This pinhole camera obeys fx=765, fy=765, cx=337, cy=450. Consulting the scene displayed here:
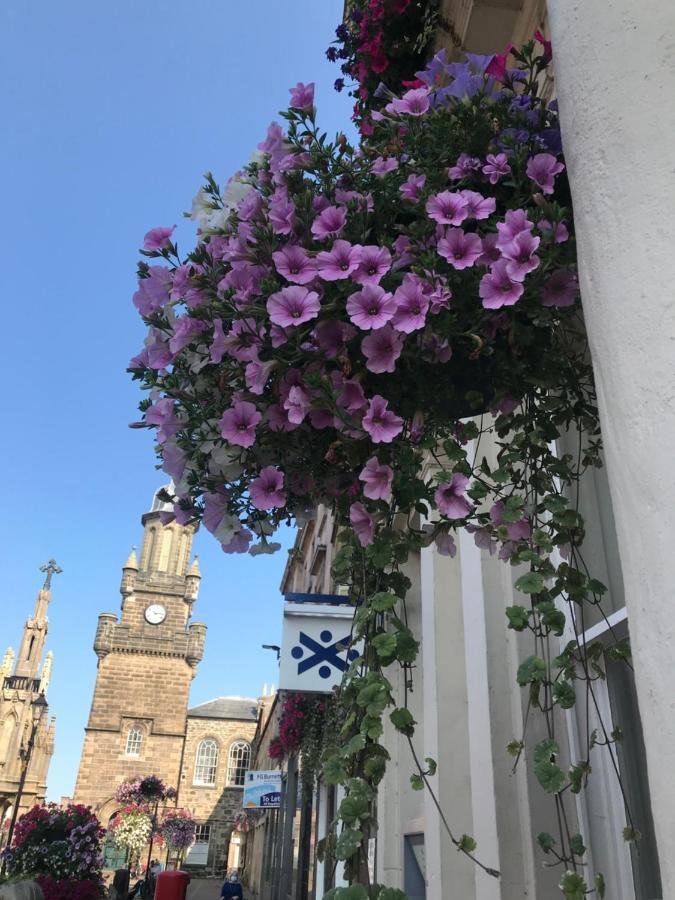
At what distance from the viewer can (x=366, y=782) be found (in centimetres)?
128

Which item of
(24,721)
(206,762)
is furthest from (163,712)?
(24,721)

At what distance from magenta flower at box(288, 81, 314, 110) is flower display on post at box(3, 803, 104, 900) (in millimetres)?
9323

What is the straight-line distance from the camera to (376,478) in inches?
60.7

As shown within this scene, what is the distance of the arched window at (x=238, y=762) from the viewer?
5456 centimetres

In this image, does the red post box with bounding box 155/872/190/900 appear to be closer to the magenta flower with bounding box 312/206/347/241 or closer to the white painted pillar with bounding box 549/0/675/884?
the magenta flower with bounding box 312/206/347/241

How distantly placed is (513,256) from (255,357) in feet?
1.83

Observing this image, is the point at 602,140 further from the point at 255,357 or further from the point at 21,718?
the point at 21,718

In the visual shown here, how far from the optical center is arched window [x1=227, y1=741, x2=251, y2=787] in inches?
2148

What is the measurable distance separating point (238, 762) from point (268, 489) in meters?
58.8

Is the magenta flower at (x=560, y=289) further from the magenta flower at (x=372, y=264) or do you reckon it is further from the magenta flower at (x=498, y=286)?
the magenta flower at (x=372, y=264)

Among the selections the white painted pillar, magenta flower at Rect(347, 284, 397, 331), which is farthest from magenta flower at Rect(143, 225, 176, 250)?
the white painted pillar

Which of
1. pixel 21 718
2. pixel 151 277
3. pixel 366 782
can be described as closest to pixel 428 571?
pixel 151 277

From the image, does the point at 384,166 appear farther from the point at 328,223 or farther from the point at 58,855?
the point at 58,855

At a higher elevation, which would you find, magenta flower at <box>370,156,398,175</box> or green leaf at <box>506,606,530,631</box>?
magenta flower at <box>370,156,398,175</box>
